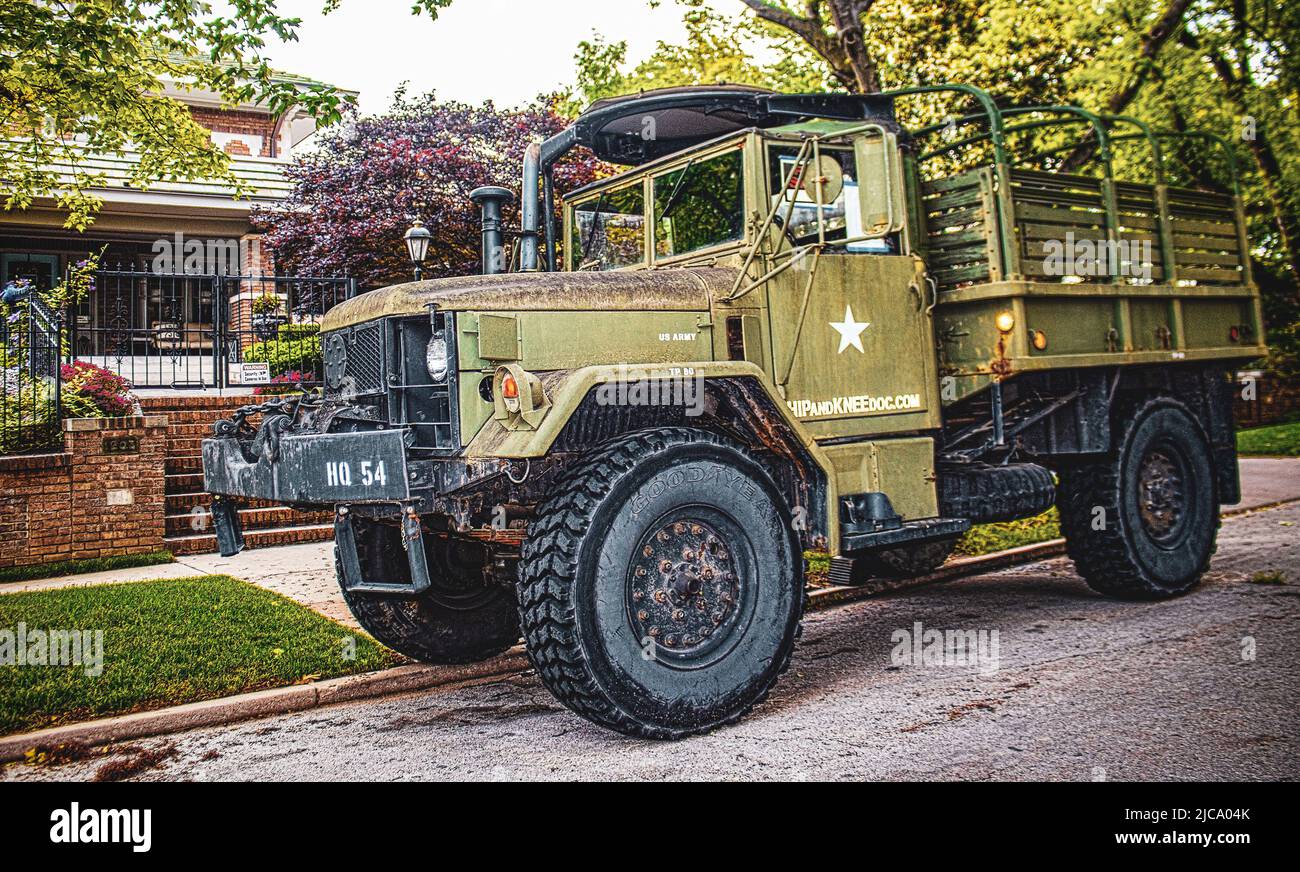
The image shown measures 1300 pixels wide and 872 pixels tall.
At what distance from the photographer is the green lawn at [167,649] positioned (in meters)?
4.93

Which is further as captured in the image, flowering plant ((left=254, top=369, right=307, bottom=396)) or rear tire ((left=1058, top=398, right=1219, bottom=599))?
flowering plant ((left=254, top=369, right=307, bottom=396))

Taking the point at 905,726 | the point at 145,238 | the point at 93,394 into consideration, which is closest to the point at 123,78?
the point at 93,394

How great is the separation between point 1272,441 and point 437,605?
59.1 feet

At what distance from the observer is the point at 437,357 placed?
172 inches

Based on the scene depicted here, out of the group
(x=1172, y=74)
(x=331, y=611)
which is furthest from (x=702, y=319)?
(x=1172, y=74)

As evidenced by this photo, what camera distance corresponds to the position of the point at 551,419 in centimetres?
390

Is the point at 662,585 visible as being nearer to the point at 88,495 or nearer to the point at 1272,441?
the point at 88,495

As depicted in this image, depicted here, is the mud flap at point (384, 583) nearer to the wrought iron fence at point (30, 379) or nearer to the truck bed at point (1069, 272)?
the truck bed at point (1069, 272)

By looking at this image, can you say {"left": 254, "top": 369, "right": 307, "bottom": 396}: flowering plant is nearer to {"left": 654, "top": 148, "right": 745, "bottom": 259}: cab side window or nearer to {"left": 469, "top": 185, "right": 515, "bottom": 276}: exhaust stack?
{"left": 469, "top": 185, "right": 515, "bottom": 276}: exhaust stack

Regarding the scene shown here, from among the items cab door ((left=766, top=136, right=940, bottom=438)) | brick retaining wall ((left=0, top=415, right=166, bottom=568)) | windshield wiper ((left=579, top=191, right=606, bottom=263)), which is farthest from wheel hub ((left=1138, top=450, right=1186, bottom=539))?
brick retaining wall ((left=0, top=415, right=166, bottom=568))

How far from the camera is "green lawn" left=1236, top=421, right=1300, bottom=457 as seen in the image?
56.8ft

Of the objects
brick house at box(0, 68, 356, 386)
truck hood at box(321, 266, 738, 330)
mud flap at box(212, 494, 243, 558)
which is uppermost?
brick house at box(0, 68, 356, 386)

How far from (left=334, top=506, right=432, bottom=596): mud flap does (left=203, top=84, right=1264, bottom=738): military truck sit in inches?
0.6
